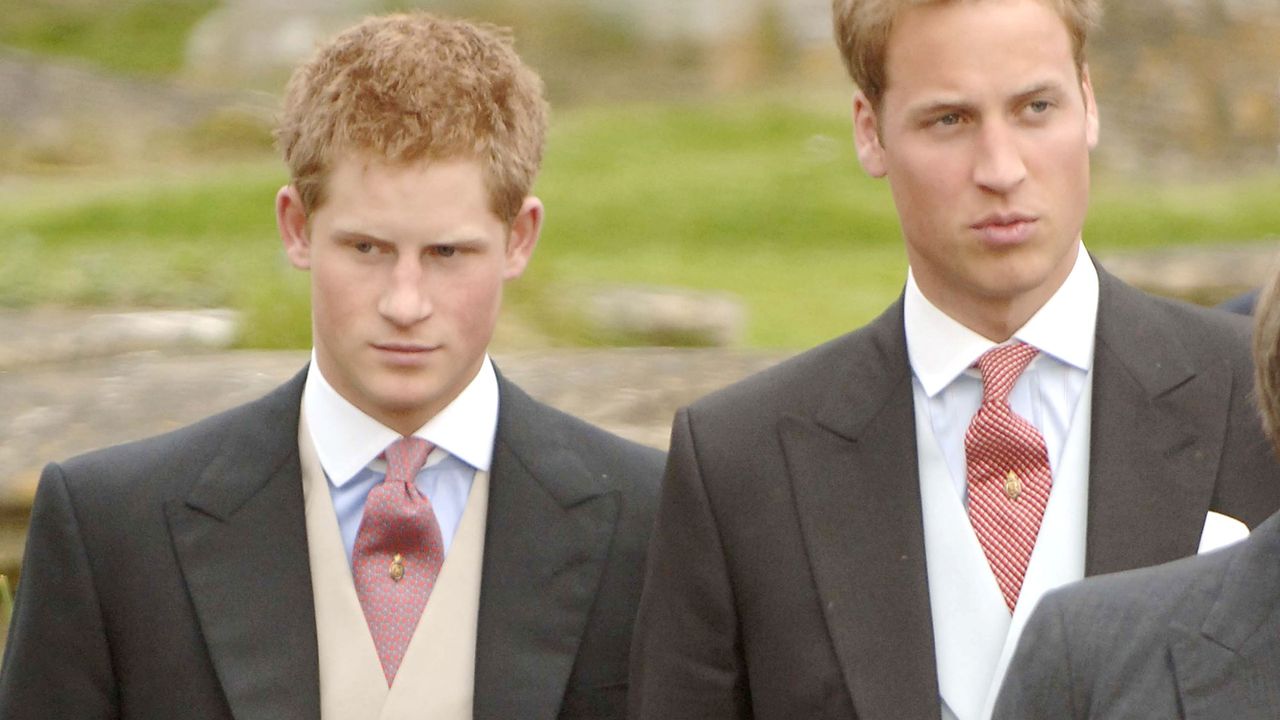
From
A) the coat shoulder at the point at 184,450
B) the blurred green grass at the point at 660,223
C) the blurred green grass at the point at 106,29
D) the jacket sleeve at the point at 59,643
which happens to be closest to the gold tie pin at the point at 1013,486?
the coat shoulder at the point at 184,450

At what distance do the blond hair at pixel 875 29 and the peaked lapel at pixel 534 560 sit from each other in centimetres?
79

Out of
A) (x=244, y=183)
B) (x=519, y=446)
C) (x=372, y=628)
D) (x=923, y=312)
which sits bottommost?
(x=244, y=183)

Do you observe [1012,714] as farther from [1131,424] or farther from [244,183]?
[244,183]

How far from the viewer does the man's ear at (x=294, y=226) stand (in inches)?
142

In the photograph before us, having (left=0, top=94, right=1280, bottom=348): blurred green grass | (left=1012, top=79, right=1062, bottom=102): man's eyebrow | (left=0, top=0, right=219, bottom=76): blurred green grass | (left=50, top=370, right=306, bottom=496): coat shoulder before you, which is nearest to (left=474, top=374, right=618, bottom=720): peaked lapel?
(left=50, top=370, right=306, bottom=496): coat shoulder

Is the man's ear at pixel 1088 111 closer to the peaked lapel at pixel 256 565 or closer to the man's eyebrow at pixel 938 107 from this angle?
the man's eyebrow at pixel 938 107

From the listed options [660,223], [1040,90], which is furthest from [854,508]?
[660,223]

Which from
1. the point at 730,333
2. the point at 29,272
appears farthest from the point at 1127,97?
the point at 29,272

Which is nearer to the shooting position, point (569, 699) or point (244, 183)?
point (569, 699)

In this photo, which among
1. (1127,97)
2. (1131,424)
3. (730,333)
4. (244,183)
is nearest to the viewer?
(1131,424)

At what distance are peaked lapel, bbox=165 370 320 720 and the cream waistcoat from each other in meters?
0.02

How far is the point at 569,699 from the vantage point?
354 centimetres

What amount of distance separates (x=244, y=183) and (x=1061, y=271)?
26.2 feet

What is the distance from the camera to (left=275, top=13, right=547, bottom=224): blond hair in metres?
3.50
